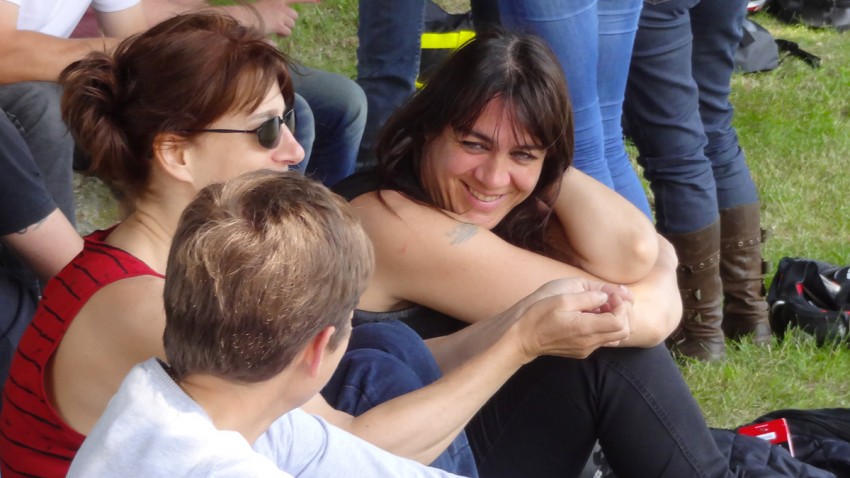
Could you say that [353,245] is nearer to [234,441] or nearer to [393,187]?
[234,441]

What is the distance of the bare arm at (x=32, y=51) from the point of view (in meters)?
2.70

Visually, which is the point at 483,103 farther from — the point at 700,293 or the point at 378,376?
the point at 700,293

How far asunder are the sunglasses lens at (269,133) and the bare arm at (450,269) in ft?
1.02

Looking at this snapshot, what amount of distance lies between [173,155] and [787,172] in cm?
348

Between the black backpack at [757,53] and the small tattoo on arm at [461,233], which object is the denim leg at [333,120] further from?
the black backpack at [757,53]

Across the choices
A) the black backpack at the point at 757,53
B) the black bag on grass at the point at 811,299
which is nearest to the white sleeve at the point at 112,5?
the black bag on grass at the point at 811,299

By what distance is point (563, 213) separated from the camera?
248 cm

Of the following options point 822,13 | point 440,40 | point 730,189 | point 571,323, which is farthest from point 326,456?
point 822,13

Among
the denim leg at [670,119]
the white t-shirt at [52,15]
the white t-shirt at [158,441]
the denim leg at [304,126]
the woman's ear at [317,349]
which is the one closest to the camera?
the white t-shirt at [158,441]

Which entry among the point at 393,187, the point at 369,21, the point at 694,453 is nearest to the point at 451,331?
the point at 393,187

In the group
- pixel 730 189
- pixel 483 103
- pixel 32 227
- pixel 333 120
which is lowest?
pixel 730 189

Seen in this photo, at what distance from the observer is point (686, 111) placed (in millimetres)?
3188

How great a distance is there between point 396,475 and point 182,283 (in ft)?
1.51

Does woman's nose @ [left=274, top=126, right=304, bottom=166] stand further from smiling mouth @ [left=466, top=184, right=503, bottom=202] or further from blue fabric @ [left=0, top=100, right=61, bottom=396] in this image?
blue fabric @ [left=0, top=100, right=61, bottom=396]
